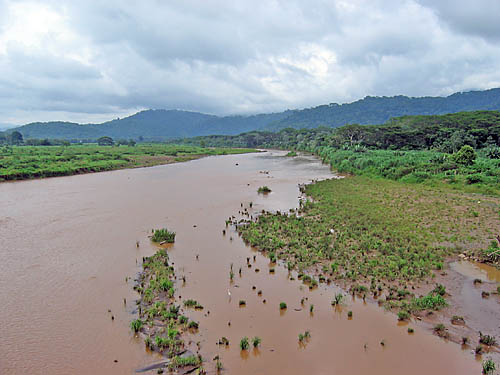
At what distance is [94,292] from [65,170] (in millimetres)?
36087

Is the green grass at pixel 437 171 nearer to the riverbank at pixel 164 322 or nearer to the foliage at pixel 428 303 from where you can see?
the foliage at pixel 428 303

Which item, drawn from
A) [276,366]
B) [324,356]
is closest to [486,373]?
[324,356]

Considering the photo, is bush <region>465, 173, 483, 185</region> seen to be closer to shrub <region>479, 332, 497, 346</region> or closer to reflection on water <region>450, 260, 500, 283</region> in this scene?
reflection on water <region>450, 260, 500, 283</region>

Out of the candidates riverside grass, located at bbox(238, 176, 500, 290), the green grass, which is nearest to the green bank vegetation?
riverside grass, located at bbox(238, 176, 500, 290)

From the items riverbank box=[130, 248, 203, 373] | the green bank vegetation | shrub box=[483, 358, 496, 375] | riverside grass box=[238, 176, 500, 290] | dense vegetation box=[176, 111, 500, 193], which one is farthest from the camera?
→ dense vegetation box=[176, 111, 500, 193]

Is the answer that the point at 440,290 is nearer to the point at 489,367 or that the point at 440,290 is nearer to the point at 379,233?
the point at 489,367

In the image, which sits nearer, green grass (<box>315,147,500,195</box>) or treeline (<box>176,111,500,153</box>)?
green grass (<box>315,147,500,195</box>)

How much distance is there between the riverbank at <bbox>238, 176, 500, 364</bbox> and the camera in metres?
9.46

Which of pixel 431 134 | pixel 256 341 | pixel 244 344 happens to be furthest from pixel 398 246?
pixel 431 134

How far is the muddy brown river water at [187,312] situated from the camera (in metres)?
7.69

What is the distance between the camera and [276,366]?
7.54 metres

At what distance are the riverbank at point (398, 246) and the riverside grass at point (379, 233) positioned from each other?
0.12 feet

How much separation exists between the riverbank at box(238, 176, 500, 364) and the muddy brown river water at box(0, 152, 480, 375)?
0.84 m

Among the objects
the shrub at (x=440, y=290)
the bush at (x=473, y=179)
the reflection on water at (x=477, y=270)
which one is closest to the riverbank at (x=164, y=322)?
the shrub at (x=440, y=290)
